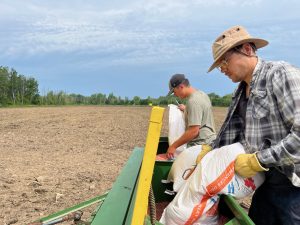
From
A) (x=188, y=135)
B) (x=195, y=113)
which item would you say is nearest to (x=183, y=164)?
(x=188, y=135)

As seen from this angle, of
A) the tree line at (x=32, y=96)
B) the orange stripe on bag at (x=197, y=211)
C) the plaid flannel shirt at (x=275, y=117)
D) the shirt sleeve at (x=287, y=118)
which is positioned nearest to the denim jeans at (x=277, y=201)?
the plaid flannel shirt at (x=275, y=117)

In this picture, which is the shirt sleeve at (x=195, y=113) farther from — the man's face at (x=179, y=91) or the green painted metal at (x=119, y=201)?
the green painted metal at (x=119, y=201)

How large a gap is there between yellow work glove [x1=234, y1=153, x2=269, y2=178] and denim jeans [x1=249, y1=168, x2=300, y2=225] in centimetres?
24

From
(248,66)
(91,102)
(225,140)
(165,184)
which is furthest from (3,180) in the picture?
(91,102)

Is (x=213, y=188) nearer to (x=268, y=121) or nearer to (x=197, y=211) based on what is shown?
(x=197, y=211)

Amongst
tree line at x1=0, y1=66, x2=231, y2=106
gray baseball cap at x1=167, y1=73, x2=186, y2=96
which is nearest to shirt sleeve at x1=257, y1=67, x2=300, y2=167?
gray baseball cap at x1=167, y1=73, x2=186, y2=96

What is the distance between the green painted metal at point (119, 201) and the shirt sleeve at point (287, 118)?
2.92 feet

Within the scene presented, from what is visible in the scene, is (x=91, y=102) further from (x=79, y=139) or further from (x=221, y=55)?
(x=221, y=55)

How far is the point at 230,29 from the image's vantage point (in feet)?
10.0

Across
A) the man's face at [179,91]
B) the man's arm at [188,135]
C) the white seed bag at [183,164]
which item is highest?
the man's face at [179,91]

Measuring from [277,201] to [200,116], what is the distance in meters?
2.39

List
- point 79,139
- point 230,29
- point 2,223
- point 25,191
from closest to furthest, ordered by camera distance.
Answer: point 230,29 → point 2,223 → point 25,191 → point 79,139

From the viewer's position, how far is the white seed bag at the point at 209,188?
286 centimetres

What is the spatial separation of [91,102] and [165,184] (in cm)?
7372
